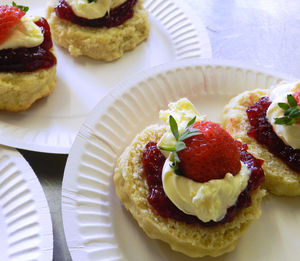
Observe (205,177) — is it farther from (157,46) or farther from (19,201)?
(157,46)

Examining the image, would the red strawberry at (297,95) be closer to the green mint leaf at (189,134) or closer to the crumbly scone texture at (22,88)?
the green mint leaf at (189,134)

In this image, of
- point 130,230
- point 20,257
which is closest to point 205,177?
point 130,230

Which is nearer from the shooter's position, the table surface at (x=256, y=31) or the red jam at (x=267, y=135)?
the red jam at (x=267, y=135)

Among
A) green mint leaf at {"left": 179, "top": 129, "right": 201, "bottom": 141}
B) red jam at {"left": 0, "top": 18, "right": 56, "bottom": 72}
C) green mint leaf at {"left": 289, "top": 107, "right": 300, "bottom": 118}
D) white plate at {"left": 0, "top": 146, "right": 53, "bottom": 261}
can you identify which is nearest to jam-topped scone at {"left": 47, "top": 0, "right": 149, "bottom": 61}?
red jam at {"left": 0, "top": 18, "right": 56, "bottom": 72}

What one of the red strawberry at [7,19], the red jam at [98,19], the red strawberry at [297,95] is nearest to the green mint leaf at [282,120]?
the red strawberry at [297,95]

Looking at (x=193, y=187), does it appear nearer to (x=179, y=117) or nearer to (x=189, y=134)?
(x=189, y=134)

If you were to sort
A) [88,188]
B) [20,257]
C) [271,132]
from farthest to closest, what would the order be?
[271,132]
[88,188]
[20,257]

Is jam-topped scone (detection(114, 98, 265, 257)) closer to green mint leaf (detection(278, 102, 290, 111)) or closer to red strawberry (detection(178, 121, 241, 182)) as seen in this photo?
red strawberry (detection(178, 121, 241, 182))
